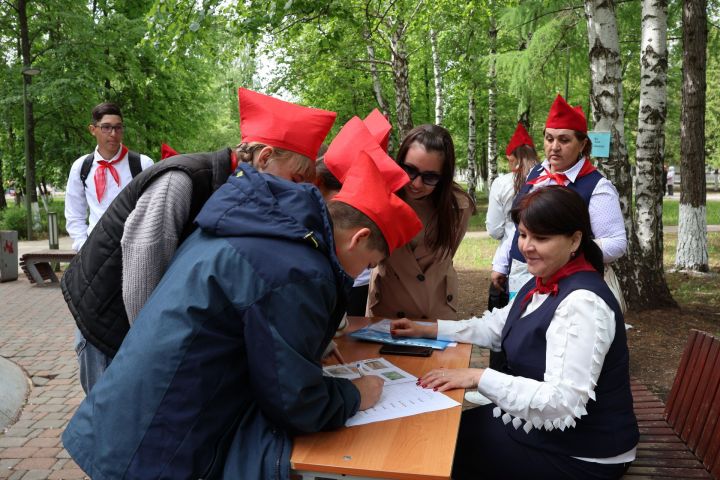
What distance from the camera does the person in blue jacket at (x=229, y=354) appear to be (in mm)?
1466

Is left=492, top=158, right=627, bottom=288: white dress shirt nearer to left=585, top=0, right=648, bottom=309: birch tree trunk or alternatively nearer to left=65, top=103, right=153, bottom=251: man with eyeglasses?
left=585, top=0, right=648, bottom=309: birch tree trunk

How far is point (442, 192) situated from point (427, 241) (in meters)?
0.25

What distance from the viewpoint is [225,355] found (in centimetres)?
151

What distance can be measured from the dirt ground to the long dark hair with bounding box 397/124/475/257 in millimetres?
2630

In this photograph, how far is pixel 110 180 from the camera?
17.8 ft

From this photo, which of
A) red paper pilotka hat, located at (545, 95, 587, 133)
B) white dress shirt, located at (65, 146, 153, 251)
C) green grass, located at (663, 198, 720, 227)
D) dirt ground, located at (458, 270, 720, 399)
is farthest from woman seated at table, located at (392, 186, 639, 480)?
green grass, located at (663, 198, 720, 227)

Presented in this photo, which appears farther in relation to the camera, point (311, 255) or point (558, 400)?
point (558, 400)

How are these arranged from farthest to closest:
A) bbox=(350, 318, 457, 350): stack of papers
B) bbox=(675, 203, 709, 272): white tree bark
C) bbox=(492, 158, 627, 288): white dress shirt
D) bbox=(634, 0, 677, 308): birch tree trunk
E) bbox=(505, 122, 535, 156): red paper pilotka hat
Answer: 1. bbox=(675, 203, 709, 272): white tree bark
2. bbox=(634, 0, 677, 308): birch tree trunk
3. bbox=(505, 122, 535, 156): red paper pilotka hat
4. bbox=(492, 158, 627, 288): white dress shirt
5. bbox=(350, 318, 457, 350): stack of papers

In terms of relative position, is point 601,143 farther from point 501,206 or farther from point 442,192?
point 442,192

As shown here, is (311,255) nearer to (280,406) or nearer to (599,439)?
(280,406)

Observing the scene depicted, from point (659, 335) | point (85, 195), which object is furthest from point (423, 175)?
point (659, 335)

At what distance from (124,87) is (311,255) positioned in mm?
19706

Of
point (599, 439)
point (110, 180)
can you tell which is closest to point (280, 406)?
point (599, 439)

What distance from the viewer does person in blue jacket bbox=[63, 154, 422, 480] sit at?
1.47 m
